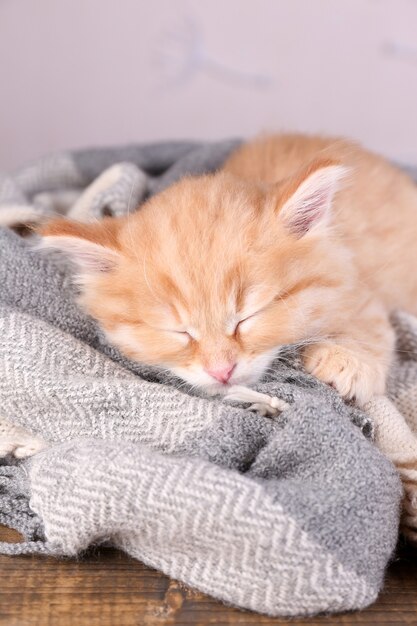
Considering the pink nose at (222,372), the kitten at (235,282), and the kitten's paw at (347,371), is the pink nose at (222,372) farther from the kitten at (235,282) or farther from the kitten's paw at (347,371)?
the kitten's paw at (347,371)

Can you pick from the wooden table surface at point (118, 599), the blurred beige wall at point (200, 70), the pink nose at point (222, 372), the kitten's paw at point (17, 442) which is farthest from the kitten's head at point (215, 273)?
the blurred beige wall at point (200, 70)

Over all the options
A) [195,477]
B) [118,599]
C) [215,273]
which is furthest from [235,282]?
[118,599]

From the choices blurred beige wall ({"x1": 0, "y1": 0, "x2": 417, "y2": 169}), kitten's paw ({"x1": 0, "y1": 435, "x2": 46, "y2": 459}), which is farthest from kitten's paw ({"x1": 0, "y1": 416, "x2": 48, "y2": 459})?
blurred beige wall ({"x1": 0, "y1": 0, "x2": 417, "y2": 169})

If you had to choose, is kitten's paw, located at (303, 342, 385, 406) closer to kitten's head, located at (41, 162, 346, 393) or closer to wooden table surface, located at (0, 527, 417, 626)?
kitten's head, located at (41, 162, 346, 393)

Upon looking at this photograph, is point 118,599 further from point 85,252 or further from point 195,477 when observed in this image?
point 85,252

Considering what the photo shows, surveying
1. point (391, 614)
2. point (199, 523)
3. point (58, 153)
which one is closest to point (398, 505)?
point (391, 614)

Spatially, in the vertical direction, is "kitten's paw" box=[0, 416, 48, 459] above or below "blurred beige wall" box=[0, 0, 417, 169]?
below

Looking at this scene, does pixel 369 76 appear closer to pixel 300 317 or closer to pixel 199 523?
pixel 300 317

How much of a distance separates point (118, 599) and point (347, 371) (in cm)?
53

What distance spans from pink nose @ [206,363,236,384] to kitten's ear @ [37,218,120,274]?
300 millimetres

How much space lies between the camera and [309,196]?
1.35 meters

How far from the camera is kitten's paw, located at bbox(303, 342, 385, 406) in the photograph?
1292 millimetres

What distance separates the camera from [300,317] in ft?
4.41

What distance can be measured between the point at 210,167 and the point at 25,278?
2.52 feet
